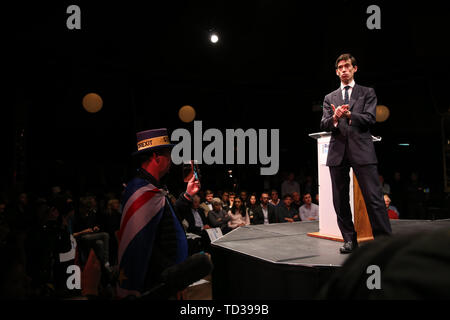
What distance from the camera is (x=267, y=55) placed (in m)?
8.79

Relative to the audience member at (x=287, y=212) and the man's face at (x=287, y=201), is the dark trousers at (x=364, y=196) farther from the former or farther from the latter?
the man's face at (x=287, y=201)

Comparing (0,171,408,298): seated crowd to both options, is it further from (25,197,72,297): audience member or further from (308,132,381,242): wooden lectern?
(308,132,381,242): wooden lectern

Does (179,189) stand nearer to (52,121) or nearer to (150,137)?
(52,121)

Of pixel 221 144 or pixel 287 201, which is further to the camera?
pixel 221 144

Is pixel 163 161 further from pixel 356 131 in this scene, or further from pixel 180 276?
pixel 356 131

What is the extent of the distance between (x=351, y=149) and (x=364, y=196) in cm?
37

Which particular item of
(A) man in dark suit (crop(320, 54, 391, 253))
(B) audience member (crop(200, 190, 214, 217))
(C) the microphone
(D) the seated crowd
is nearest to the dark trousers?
(A) man in dark suit (crop(320, 54, 391, 253))

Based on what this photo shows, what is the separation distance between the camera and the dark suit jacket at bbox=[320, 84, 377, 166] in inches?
93.3

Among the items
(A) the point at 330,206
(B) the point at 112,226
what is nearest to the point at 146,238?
(A) the point at 330,206

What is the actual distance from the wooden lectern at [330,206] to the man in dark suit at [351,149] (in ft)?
1.26

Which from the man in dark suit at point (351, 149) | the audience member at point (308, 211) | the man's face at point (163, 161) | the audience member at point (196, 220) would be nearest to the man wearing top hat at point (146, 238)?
the man's face at point (163, 161)

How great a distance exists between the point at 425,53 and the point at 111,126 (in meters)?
9.48

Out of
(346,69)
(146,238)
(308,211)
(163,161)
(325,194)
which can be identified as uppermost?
(346,69)

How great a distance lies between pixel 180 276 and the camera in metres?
1.12
